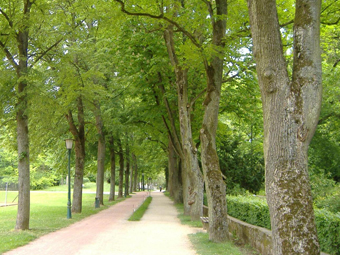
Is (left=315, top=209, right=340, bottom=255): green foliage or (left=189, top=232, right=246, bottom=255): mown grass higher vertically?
(left=315, top=209, right=340, bottom=255): green foliage

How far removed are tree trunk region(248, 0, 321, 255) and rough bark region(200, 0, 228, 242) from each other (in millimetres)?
4847

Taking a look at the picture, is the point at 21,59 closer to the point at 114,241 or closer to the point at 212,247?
the point at 114,241

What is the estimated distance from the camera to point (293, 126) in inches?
196

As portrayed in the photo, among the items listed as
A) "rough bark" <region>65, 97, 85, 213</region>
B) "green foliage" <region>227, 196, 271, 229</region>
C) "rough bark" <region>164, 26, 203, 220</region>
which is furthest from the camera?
"rough bark" <region>65, 97, 85, 213</region>

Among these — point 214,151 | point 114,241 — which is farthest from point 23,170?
point 214,151

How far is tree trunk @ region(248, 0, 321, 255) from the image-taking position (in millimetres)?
4730

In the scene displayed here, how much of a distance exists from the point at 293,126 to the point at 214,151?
19.3 ft

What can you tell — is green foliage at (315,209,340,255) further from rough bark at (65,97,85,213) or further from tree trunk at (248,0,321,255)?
rough bark at (65,97,85,213)

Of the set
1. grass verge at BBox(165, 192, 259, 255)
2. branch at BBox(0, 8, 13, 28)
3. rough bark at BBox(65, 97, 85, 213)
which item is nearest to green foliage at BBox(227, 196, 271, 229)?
grass verge at BBox(165, 192, 259, 255)

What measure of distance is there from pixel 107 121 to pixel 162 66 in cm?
661

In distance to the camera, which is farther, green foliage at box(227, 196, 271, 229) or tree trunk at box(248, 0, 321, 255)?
green foliage at box(227, 196, 271, 229)

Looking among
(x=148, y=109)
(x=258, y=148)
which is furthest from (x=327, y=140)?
(x=148, y=109)

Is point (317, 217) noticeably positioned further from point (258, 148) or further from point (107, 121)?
point (258, 148)

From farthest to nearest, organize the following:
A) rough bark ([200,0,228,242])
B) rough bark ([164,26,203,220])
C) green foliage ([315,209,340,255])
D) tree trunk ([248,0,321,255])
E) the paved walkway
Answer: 1. rough bark ([164,26,203,220])
2. rough bark ([200,0,228,242])
3. the paved walkway
4. green foliage ([315,209,340,255])
5. tree trunk ([248,0,321,255])
